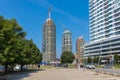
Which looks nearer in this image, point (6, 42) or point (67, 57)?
point (6, 42)

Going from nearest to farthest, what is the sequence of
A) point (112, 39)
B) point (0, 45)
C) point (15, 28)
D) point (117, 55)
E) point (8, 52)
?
1. point (0, 45)
2. point (8, 52)
3. point (15, 28)
4. point (117, 55)
5. point (112, 39)

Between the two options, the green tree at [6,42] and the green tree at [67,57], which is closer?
the green tree at [6,42]

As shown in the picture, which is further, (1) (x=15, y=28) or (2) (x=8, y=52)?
(1) (x=15, y=28)

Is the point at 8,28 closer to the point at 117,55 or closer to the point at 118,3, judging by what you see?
the point at 117,55

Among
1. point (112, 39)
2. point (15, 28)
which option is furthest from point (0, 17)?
point (112, 39)

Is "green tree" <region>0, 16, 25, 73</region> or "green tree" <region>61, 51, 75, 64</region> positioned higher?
"green tree" <region>61, 51, 75, 64</region>

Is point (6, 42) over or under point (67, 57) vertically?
under

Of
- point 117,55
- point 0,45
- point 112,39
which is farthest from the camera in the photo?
point 112,39

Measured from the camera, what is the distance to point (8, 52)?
41.5 metres

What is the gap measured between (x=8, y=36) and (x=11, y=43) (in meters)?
1.50

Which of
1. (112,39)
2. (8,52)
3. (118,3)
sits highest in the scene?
(118,3)

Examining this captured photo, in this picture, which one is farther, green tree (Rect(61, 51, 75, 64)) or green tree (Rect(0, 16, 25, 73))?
green tree (Rect(61, 51, 75, 64))

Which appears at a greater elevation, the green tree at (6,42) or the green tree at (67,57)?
the green tree at (67,57)

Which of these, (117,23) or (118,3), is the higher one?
(118,3)
